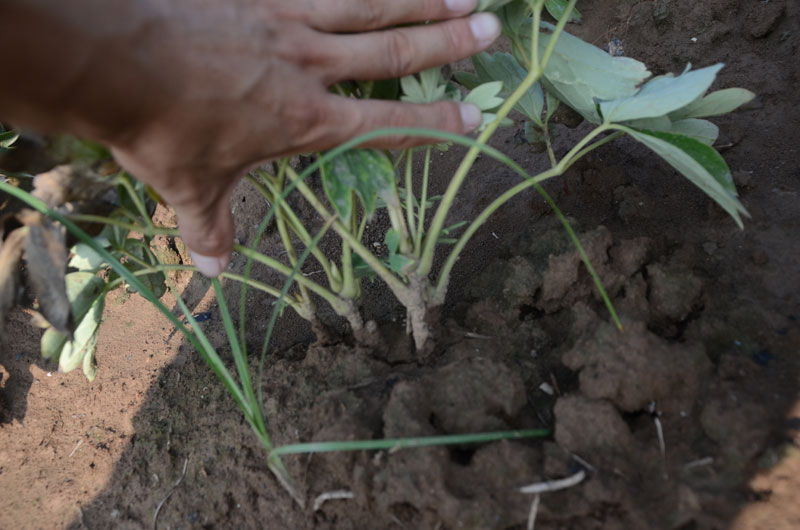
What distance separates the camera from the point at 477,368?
3.06ft

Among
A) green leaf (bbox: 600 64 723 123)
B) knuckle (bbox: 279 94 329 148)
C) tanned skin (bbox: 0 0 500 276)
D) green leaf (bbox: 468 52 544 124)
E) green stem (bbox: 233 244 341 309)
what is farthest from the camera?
green leaf (bbox: 468 52 544 124)

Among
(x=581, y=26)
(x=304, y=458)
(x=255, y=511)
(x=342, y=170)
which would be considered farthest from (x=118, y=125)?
(x=581, y=26)

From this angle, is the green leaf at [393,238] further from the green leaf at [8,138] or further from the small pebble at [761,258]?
the green leaf at [8,138]

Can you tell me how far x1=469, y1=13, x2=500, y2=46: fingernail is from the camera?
0.85 meters

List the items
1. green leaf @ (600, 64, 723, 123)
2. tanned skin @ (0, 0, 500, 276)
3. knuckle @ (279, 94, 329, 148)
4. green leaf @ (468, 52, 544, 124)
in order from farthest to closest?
green leaf @ (468, 52, 544, 124) → green leaf @ (600, 64, 723, 123) → knuckle @ (279, 94, 329, 148) → tanned skin @ (0, 0, 500, 276)

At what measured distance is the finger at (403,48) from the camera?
30.8 inches

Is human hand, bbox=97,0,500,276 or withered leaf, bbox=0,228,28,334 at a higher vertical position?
human hand, bbox=97,0,500,276

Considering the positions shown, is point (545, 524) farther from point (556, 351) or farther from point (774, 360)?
point (774, 360)

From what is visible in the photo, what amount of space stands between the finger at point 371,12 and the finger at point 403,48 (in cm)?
2

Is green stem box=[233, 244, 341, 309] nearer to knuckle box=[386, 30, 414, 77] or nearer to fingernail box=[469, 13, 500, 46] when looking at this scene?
knuckle box=[386, 30, 414, 77]

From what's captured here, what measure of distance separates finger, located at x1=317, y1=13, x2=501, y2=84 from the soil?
0.46 metres

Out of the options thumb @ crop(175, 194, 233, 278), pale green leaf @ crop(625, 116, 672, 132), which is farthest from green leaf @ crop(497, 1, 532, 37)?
thumb @ crop(175, 194, 233, 278)

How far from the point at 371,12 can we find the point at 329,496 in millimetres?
802

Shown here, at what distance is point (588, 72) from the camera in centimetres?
99
